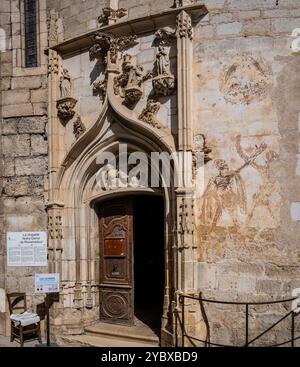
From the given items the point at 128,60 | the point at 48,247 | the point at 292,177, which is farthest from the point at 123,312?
the point at 128,60

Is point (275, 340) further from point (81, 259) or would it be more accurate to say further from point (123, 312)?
point (81, 259)

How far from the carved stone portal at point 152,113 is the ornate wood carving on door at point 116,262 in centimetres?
126

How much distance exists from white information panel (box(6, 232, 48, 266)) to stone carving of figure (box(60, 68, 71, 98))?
6.84 feet

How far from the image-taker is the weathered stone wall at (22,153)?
6730 mm

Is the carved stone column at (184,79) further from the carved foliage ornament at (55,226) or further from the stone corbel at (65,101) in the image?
the carved foliage ornament at (55,226)

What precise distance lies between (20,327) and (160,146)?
10.2ft

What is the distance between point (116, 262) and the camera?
21.4ft

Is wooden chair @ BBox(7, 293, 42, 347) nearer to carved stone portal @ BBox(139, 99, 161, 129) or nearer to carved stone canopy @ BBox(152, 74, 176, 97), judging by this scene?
carved stone portal @ BBox(139, 99, 161, 129)

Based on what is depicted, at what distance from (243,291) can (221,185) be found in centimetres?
132

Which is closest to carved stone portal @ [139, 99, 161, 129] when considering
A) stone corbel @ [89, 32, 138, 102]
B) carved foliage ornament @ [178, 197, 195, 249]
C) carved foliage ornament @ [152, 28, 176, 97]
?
carved foliage ornament @ [152, 28, 176, 97]

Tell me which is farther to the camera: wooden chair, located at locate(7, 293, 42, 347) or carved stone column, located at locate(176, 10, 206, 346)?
wooden chair, located at locate(7, 293, 42, 347)

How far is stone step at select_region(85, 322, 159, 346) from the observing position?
19.3 feet

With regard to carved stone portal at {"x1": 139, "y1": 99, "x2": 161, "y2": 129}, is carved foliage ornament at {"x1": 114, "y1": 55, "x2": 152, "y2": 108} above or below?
above

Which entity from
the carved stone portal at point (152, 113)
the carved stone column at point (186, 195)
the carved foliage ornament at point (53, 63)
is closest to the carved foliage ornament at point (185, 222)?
the carved stone column at point (186, 195)
